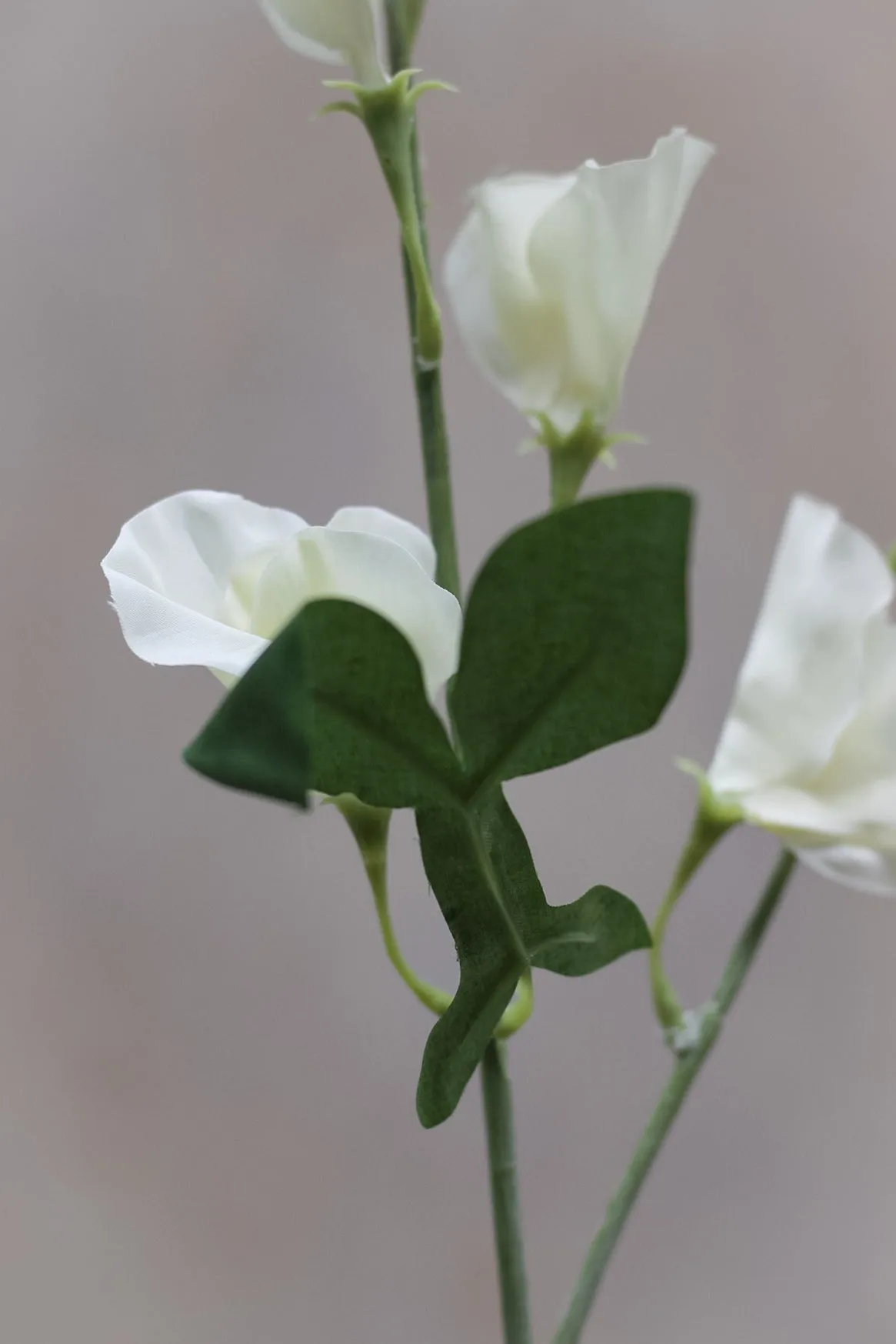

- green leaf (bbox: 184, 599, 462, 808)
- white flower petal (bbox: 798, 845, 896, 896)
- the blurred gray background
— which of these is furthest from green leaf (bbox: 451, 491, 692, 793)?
the blurred gray background

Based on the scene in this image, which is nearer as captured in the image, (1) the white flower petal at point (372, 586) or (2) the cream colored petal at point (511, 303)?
(1) the white flower petal at point (372, 586)

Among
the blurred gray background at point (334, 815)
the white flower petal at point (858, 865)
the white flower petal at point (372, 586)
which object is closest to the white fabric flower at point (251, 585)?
the white flower petal at point (372, 586)

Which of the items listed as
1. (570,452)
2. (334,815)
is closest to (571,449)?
(570,452)

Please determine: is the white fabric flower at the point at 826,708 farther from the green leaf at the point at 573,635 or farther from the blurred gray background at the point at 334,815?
the blurred gray background at the point at 334,815

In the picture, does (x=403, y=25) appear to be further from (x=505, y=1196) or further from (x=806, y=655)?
(x=505, y=1196)

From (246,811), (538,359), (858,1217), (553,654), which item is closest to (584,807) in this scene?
(246,811)

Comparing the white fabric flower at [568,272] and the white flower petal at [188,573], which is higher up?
the white fabric flower at [568,272]
